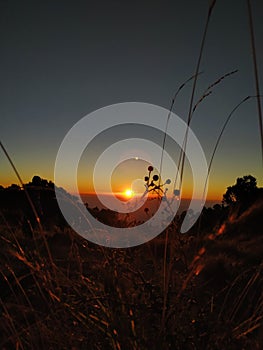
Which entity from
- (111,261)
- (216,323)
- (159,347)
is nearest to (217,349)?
(216,323)

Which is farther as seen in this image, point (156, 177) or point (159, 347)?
point (156, 177)

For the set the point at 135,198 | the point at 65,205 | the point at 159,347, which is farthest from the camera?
the point at 135,198

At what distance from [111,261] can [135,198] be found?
1.58 feet

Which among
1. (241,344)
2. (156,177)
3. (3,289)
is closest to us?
(241,344)

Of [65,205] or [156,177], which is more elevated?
[156,177]

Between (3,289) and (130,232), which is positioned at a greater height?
(130,232)

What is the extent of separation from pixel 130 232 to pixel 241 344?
0.86m

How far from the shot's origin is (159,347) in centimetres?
138

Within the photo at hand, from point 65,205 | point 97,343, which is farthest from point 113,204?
point 97,343

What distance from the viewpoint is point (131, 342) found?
1.41m

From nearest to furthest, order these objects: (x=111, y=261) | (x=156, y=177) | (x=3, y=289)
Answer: (x=111, y=261), (x=156, y=177), (x=3, y=289)

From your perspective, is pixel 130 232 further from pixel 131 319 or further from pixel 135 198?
pixel 131 319

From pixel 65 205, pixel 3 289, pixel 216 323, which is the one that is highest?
pixel 65 205

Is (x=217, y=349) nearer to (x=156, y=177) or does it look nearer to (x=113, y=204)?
(x=156, y=177)
